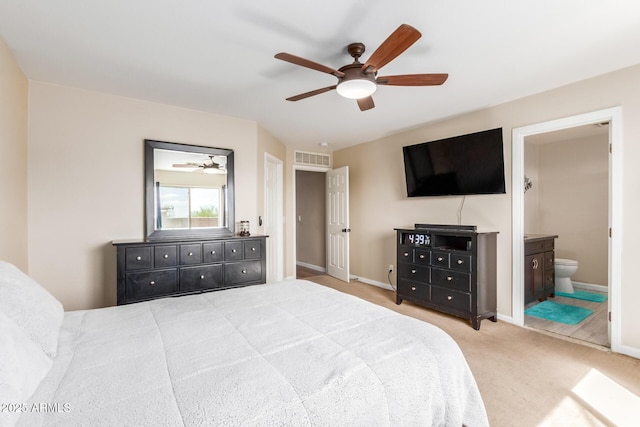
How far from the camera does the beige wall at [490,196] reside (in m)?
2.49

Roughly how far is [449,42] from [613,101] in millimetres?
1754

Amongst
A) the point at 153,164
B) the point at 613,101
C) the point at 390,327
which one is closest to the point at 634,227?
the point at 613,101

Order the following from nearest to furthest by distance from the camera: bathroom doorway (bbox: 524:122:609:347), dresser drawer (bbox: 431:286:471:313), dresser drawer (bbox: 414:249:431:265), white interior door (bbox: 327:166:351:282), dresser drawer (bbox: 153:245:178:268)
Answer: dresser drawer (bbox: 153:245:178:268), dresser drawer (bbox: 431:286:471:313), dresser drawer (bbox: 414:249:431:265), bathroom doorway (bbox: 524:122:609:347), white interior door (bbox: 327:166:351:282)

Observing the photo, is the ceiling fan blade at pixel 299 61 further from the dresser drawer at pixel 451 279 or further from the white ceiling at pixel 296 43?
the dresser drawer at pixel 451 279

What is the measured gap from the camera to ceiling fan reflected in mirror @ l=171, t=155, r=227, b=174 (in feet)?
11.2

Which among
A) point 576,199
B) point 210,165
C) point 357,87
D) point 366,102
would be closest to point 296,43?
point 357,87

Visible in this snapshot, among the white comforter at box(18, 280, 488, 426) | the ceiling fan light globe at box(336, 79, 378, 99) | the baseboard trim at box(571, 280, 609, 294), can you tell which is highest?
the ceiling fan light globe at box(336, 79, 378, 99)

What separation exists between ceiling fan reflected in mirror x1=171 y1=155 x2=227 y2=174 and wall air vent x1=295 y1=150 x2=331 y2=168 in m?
1.83

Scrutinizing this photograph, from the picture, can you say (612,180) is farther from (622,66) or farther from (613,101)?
(622,66)

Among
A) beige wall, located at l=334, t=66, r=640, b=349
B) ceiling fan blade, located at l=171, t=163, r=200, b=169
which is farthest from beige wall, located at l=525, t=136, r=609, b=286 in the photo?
ceiling fan blade, located at l=171, t=163, r=200, b=169

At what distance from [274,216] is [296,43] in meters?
3.05

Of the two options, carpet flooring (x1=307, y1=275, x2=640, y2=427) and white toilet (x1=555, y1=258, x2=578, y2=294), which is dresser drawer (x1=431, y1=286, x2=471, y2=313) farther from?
white toilet (x1=555, y1=258, x2=578, y2=294)

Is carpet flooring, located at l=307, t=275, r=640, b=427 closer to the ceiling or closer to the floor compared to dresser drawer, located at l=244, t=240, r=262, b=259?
closer to the floor

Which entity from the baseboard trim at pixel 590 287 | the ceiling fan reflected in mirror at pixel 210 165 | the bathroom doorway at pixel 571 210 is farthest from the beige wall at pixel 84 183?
the baseboard trim at pixel 590 287
